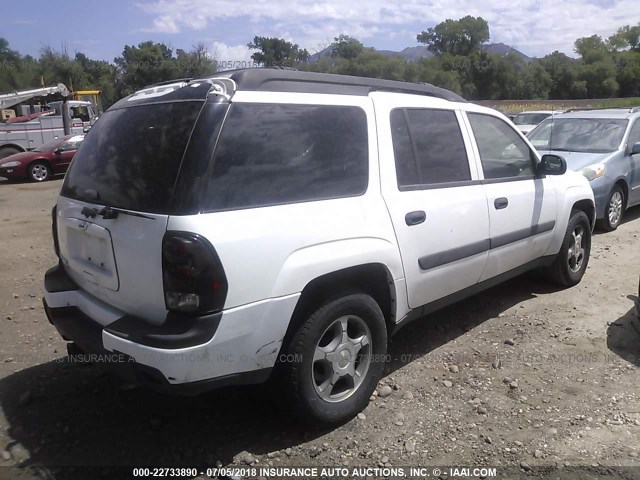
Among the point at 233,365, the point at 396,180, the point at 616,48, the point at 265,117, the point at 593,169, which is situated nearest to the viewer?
the point at 233,365

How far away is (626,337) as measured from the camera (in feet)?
13.8

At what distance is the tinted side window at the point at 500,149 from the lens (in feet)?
13.5

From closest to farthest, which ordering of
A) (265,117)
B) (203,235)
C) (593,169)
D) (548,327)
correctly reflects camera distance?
(203,235), (265,117), (548,327), (593,169)

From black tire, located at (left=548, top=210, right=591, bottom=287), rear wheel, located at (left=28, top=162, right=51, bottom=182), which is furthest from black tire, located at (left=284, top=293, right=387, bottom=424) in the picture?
rear wheel, located at (left=28, top=162, right=51, bottom=182)

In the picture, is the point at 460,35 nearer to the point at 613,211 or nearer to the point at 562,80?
the point at 562,80

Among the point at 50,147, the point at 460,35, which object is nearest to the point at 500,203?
the point at 50,147

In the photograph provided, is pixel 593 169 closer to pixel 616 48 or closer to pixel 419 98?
pixel 419 98

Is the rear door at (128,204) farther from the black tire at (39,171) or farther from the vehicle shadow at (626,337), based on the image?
the black tire at (39,171)

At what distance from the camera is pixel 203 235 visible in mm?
2385

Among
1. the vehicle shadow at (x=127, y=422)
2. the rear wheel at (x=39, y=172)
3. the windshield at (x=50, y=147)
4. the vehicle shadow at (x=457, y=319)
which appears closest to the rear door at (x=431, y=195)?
the vehicle shadow at (x=457, y=319)

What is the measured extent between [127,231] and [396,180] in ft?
5.29

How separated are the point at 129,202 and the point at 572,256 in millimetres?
4252

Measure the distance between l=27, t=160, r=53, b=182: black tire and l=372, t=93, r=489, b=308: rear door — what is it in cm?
1422

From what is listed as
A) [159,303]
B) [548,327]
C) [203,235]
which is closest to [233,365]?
[159,303]
